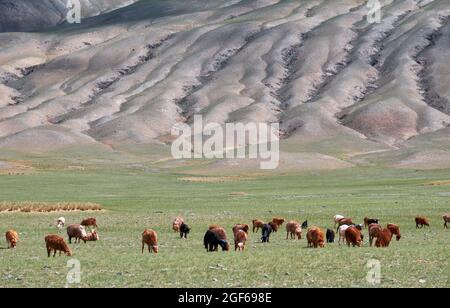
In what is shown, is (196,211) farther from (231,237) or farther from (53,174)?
(53,174)

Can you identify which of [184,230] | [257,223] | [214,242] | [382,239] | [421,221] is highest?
[421,221]

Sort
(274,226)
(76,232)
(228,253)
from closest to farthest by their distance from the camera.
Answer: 1. (228,253)
2. (76,232)
3. (274,226)

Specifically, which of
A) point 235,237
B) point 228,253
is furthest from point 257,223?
point 228,253

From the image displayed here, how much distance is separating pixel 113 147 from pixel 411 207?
147 metres

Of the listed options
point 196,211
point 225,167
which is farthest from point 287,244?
point 225,167

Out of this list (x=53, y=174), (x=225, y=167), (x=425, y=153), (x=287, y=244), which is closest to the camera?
(x=287, y=244)

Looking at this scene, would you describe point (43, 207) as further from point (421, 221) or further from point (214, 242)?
point (214, 242)

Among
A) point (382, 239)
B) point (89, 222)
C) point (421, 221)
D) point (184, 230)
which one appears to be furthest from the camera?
point (89, 222)

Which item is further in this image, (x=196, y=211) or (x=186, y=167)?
(x=186, y=167)

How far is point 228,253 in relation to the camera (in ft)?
91.9

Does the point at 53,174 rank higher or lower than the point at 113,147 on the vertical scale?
lower

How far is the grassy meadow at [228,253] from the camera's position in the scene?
21.9 metres

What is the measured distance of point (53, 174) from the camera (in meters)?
107

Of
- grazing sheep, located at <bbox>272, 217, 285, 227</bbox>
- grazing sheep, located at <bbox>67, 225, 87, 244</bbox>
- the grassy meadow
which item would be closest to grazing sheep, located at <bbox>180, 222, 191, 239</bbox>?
the grassy meadow
